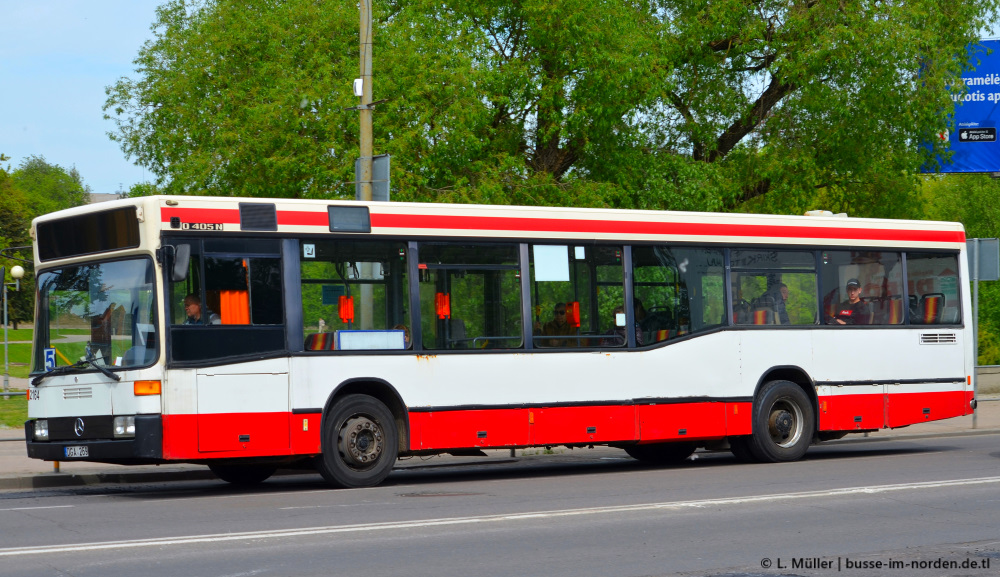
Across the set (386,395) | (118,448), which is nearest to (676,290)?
(386,395)

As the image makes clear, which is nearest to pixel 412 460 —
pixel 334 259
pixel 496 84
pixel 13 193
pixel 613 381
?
pixel 613 381

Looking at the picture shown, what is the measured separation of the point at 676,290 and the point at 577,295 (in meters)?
1.55

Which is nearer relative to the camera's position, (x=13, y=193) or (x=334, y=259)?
(x=334, y=259)

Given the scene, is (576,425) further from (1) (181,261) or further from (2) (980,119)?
(2) (980,119)

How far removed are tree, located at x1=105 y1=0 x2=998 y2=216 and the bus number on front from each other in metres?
10.6

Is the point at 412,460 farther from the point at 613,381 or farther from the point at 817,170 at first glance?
the point at 817,170

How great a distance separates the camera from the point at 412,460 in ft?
62.3

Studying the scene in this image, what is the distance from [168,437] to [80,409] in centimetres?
110

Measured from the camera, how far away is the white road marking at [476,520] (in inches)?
360

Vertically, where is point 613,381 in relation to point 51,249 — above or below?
below

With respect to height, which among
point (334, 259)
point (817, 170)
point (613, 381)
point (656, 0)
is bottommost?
point (613, 381)

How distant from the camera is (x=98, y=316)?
13.0m

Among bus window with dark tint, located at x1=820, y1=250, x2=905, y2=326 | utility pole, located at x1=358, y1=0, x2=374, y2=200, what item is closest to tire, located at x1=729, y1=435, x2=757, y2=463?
bus window with dark tint, located at x1=820, y1=250, x2=905, y2=326

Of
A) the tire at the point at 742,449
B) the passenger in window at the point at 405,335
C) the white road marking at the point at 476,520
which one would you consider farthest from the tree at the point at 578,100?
the white road marking at the point at 476,520
